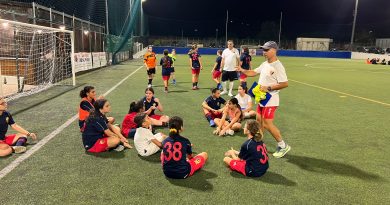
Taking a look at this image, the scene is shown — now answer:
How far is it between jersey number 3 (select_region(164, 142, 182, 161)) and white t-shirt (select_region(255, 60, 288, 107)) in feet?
6.38

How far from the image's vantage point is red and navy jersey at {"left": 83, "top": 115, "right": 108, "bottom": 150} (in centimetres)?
566

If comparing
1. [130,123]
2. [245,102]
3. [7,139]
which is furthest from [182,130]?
[245,102]

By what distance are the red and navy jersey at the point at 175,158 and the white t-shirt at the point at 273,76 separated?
1894 mm

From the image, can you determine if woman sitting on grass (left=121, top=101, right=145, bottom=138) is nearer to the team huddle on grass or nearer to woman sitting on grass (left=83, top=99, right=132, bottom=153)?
the team huddle on grass

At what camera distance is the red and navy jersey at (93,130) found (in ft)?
18.6

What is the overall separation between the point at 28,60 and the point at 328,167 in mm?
12982

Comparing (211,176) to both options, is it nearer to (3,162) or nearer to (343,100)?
(3,162)

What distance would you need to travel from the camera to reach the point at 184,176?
187 inches

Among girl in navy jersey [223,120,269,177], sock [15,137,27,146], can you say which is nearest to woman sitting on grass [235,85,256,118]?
girl in navy jersey [223,120,269,177]

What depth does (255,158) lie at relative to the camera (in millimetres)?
4758

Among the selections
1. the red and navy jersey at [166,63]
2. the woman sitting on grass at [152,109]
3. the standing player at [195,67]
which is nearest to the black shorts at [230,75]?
the standing player at [195,67]

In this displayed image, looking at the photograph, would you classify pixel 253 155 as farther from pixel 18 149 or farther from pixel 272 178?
pixel 18 149

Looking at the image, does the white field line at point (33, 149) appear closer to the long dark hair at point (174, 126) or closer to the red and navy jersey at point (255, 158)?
the long dark hair at point (174, 126)

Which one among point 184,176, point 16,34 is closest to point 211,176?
point 184,176
